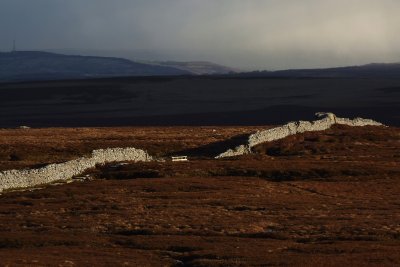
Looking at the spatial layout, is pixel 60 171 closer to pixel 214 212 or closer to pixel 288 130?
pixel 214 212

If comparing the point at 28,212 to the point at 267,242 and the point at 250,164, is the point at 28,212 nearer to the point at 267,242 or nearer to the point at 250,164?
the point at 267,242

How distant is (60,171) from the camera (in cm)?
5712

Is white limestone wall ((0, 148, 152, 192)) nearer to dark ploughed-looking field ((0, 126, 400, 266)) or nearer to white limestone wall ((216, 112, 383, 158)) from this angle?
dark ploughed-looking field ((0, 126, 400, 266))

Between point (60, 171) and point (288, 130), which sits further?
point (288, 130)

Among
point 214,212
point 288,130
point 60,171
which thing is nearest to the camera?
point 214,212

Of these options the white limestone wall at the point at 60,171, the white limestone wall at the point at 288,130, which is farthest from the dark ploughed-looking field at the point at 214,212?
the white limestone wall at the point at 288,130

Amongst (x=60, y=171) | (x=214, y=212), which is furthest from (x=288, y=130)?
(x=214, y=212)

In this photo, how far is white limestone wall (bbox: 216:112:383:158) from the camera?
3077 inches

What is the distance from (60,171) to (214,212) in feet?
59.7

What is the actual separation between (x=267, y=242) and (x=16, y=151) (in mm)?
45654

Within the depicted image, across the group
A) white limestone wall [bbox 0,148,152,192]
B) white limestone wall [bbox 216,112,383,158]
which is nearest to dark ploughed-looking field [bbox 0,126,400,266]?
white limestone wall [bbox 0,148,152,192]

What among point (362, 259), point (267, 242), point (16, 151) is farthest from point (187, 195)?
point (16, 151)

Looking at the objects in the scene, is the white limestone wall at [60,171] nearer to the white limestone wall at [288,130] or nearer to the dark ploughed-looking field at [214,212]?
the dark ploughed-looking field at [214,212]

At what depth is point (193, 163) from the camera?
215ft
